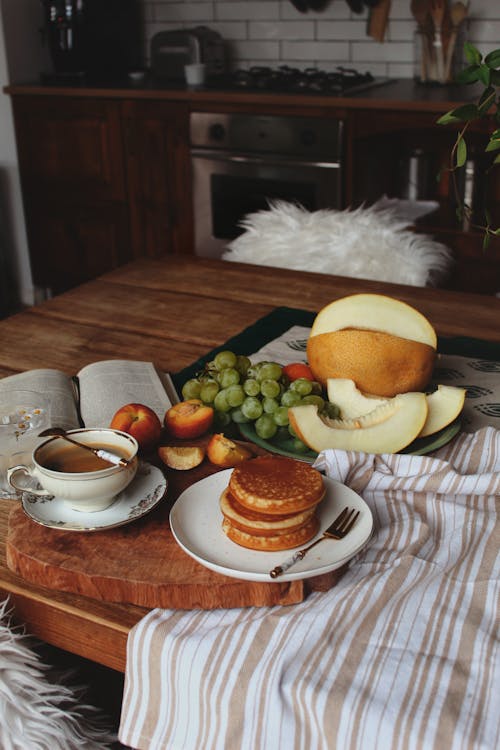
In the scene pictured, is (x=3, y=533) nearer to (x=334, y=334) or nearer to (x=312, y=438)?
(x=312, y=438)

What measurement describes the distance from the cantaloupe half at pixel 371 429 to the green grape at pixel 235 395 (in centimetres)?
9

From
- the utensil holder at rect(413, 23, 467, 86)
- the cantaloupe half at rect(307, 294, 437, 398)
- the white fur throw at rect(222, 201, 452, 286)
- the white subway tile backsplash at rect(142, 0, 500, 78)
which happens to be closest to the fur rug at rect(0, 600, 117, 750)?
the cantaloupe half at rect(307, 294, 437, 398)

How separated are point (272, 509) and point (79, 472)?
0.22 metres

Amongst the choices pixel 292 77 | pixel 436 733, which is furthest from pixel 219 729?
pixel 292 77

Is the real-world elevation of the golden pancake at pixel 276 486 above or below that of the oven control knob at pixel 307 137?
below

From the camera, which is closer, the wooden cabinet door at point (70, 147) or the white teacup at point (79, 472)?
the white teacup at point (79, 472)

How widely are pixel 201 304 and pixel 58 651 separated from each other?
0.87m

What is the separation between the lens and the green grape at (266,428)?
3.50 feet

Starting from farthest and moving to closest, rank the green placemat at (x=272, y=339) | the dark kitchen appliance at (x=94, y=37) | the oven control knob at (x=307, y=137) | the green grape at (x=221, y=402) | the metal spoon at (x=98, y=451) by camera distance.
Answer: the dark kitchen appliance at (x=94, y=37), the oven control knob at (x=307, y=137), the green placemat at (x=272, y=339), the green grape at (x=221, y=402), the metal spoon at (x=98, y=451)

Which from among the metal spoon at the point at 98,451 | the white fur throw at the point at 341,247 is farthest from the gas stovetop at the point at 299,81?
the metal spoon at the point at 98,451

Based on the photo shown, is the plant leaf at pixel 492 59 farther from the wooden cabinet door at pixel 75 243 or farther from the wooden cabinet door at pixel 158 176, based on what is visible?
the wooden cabinet door at pixel 75 243

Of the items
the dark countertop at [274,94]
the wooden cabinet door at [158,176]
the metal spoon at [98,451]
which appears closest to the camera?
the metal spoon at [98,451]

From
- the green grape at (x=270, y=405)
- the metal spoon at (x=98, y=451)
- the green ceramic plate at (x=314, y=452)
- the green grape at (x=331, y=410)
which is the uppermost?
the metal spoon at (x=98, y=451)

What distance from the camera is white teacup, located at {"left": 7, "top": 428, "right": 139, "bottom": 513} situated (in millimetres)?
839
